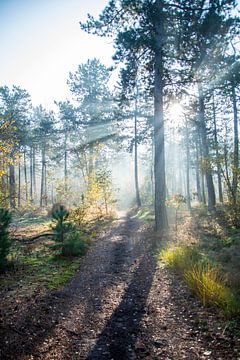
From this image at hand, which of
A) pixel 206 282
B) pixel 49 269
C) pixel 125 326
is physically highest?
pixel 206 282

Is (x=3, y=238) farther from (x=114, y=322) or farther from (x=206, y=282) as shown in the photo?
(x=206, y=282)

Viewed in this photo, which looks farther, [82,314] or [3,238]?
[3,238]

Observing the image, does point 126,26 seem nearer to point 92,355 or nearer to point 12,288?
point 12,288

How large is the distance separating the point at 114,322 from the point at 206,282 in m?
2.16

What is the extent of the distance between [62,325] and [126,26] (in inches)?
486

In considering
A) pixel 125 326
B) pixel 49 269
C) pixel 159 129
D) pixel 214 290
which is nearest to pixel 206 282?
pixel 214 290

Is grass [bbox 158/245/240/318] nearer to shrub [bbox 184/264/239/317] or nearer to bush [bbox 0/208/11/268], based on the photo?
shrub [bbox 184/264/239/317]

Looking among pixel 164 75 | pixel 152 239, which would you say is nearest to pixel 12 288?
pixel 152 239

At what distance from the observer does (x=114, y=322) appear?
16.0 feet

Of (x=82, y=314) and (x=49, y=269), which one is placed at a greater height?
(x=49, y=269)

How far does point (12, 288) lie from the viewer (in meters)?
6.20

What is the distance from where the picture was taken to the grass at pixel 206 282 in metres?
4.82

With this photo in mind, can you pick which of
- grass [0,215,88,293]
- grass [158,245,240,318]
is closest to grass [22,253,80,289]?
grass [0,215,88,293]

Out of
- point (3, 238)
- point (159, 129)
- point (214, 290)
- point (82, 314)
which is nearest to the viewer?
point (82, 314)
